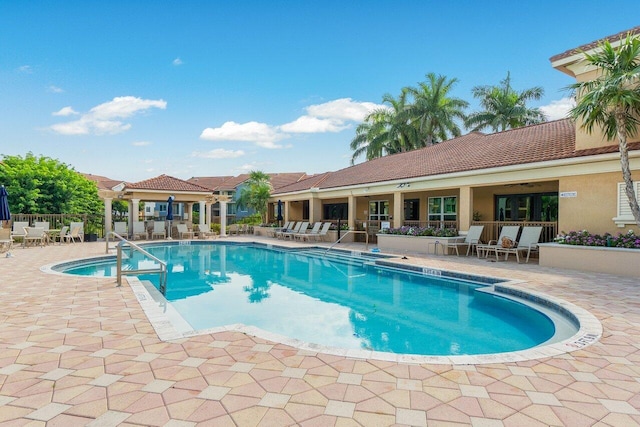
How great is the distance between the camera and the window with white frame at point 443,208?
59.1 ft

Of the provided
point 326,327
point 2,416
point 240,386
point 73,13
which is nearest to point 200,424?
point 240,386

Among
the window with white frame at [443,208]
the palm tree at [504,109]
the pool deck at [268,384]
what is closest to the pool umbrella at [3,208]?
the pool deck at [268,384]

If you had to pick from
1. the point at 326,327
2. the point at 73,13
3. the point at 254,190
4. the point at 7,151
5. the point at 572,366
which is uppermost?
the point at 73,13

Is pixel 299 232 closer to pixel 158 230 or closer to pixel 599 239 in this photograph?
pixel 158 230

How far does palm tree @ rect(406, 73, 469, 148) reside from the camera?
32250 mm

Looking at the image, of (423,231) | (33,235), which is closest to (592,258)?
(423,231)

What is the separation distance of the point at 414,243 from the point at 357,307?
865 centimetres

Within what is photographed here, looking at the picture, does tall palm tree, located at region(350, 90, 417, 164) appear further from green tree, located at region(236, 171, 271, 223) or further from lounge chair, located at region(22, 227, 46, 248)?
lounge chair, located at region(22, 227, 46, 248)

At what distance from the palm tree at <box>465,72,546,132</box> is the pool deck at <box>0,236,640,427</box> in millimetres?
30663

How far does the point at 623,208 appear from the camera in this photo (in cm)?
1012

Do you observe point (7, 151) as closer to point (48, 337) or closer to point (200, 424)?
point (48, 337)

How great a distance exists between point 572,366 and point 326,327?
382cm

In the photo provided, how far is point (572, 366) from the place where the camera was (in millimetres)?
3732

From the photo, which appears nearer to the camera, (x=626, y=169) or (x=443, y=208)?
(x=626, y=169)
